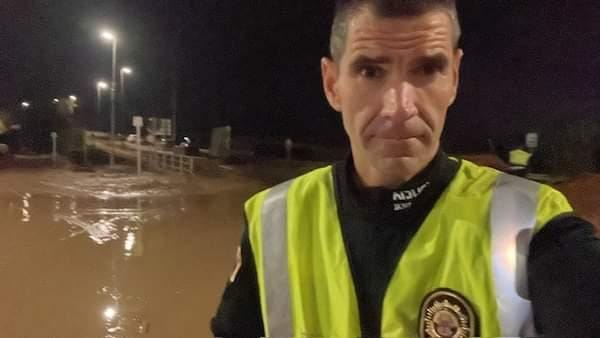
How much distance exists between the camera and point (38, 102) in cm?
1638

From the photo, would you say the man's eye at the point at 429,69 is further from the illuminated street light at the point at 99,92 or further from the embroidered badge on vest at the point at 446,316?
the illuminated street light at the point at 99,92

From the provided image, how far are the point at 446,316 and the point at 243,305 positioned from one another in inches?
14.5

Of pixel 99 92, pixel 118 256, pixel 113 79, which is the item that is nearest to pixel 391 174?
pixel 118 256

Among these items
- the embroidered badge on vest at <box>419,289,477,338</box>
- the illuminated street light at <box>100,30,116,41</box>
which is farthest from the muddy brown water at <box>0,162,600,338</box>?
the illuminated street light at <box>100,30,116,41</box>

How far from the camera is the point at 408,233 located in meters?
1.13

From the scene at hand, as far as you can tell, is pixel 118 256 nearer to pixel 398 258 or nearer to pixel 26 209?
pixel 26 209

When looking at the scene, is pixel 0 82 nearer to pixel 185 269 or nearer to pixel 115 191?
pixel 115 191

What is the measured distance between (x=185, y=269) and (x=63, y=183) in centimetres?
673

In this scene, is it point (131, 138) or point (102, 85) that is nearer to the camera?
point (131, 138)

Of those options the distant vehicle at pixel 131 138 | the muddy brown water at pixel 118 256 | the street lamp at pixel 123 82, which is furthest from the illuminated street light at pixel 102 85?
the muddy brown water at pixel 118 256

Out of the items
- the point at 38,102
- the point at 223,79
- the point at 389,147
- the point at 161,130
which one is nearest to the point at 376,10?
the point at 389,147

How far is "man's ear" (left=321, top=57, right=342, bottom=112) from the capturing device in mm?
1173

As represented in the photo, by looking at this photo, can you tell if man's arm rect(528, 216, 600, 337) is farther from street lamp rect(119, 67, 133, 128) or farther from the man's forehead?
street lamp rect(119, 67, 133, 128)

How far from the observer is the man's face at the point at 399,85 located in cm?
108
